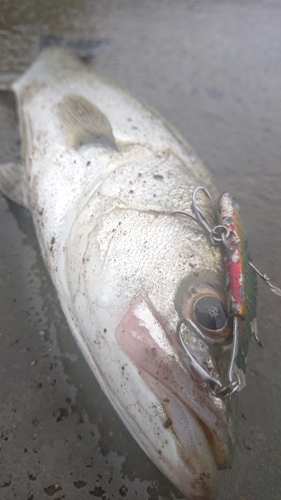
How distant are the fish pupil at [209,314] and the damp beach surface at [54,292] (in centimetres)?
78

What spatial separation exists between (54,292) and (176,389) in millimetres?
1214

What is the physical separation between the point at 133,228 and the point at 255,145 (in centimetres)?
233

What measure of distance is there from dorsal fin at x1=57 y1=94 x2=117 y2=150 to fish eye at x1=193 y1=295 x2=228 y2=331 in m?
1.29

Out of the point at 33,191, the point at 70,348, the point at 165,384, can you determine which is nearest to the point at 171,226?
the point at 165,384

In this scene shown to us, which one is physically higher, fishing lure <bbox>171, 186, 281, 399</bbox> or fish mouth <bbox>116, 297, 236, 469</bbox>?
fishing lure <bbox>171, 186, 281, 399</bbox>

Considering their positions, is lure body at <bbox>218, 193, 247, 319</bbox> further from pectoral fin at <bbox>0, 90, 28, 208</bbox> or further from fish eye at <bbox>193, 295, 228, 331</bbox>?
pectoral fin at <bbox>0, 90, 28, 208</bbox>

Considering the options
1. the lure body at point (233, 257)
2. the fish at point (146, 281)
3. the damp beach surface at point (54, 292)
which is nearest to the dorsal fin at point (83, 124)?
the fish at point (146, 281)

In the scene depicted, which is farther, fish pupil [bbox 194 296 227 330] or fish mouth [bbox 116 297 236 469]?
fish pupil [bbox 194 296 227 330]

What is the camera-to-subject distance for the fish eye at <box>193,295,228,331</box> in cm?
133

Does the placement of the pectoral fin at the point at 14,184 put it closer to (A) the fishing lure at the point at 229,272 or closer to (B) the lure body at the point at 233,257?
(A) the fishing lure at the point at 229,272

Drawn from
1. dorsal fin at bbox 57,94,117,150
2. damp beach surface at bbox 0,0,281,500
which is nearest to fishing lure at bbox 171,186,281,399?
damp beach surface at bbox 0,0,281,500

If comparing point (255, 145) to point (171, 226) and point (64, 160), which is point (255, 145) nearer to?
point (64, 160)

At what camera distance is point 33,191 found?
7.63 feet

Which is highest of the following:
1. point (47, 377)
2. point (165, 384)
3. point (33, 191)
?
point (33, 191)
